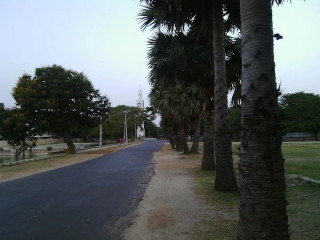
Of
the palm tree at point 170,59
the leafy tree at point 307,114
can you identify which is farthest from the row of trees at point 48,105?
the leafy tree at point 307,114

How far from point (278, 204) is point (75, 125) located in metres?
35.6

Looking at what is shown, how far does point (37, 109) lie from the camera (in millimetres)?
32344

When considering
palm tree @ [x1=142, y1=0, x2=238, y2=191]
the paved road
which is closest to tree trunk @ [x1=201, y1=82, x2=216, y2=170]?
the paved road

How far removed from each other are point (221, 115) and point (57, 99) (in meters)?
25.6

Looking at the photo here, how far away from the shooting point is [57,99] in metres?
32.8

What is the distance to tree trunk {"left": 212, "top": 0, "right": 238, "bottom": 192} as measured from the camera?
9.58 meters

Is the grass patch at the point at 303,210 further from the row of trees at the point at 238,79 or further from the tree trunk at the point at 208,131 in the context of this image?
the tree trunk at the point at 208,131

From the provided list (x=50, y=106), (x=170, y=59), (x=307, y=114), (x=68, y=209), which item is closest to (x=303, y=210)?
Result: (x=68, y=209)

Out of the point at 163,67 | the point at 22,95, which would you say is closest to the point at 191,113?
the point at 163,67

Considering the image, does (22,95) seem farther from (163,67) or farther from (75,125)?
(163,67)

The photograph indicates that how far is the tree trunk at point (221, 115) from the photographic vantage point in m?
9.58

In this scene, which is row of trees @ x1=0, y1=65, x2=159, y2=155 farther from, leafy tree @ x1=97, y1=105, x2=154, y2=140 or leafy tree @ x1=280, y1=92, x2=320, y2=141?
leafy tree @ x1=97, y1=105, x2=154, y2=140

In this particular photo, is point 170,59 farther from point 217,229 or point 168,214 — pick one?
point 217,229

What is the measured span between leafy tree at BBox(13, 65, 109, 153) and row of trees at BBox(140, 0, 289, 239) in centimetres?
1508
